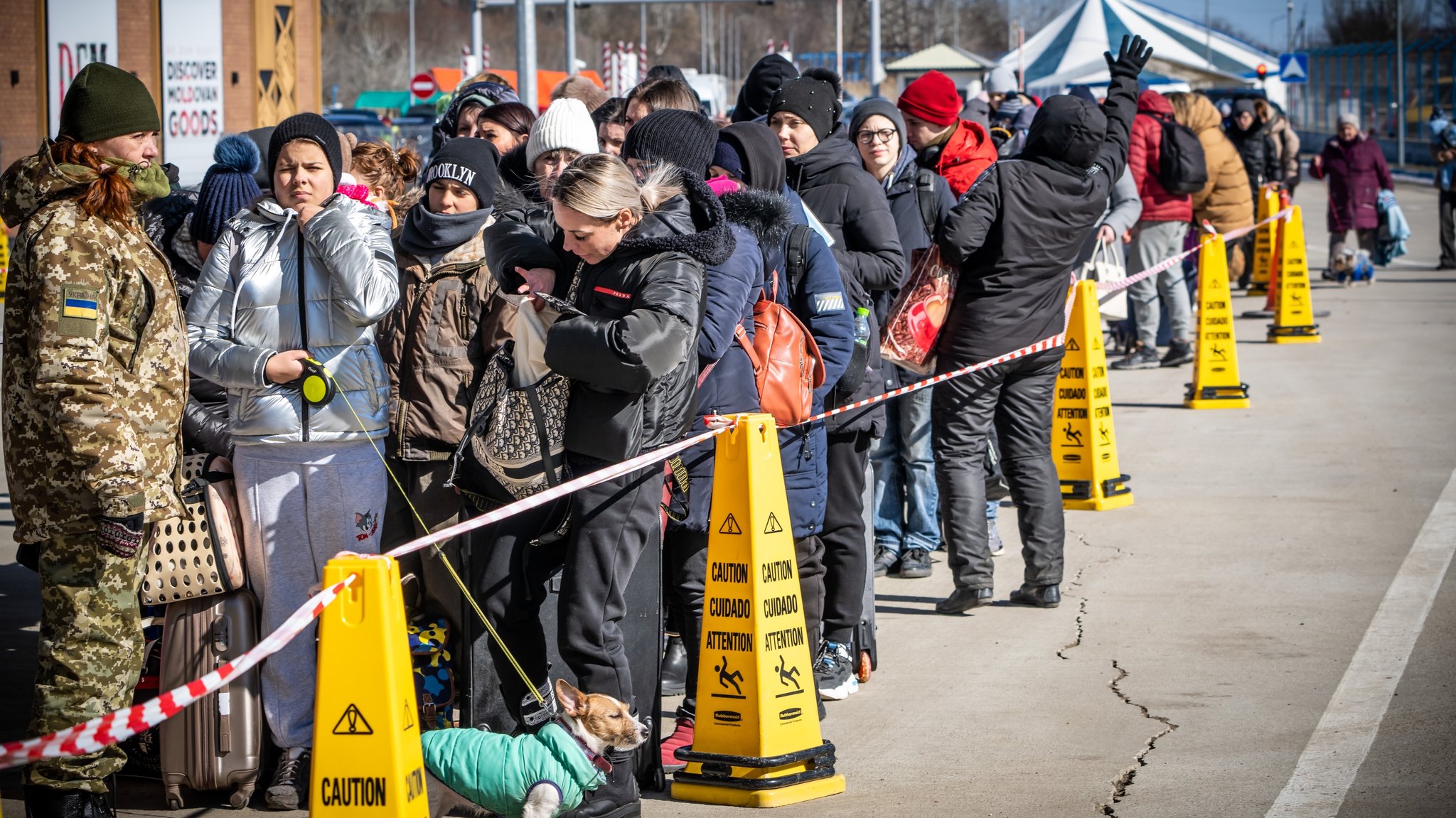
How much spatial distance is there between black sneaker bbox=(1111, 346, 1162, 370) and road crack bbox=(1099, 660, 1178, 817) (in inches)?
320

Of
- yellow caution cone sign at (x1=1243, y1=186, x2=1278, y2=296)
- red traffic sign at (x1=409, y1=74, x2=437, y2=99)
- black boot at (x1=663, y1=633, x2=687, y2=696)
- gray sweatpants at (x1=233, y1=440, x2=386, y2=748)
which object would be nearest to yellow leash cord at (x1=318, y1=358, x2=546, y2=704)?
gray sweatpants at (x1=233, y1=440, x2=386, y2=748)

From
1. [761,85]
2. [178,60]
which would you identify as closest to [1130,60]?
[761,85]

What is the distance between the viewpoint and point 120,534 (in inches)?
162

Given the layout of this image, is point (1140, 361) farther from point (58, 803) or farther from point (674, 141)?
point (58, 803)

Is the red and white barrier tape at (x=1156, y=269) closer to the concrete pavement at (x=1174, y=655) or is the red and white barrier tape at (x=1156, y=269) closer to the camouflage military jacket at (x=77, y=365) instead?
the concrete pavement at (x=1174, y=655)

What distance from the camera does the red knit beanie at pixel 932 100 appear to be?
24.2 feet

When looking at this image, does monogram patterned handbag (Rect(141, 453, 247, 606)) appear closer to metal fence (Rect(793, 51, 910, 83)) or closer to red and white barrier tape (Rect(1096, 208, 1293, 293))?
red and white barrier tape (Rect(1096, 208, 1293, 293))

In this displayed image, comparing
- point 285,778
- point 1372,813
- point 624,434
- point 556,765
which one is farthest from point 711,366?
point 1372,813

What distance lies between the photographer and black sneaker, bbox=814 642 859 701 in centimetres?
562

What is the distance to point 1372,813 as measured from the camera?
4.45 metres

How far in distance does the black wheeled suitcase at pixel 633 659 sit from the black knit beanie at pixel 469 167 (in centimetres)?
133

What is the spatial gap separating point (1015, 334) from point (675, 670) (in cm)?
226

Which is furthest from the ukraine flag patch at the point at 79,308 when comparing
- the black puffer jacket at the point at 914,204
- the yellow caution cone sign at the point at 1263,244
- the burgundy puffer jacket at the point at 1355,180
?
the burgundy puffer jacket at the point at 1355,180

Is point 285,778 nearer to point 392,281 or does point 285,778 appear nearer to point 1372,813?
point 392,281
